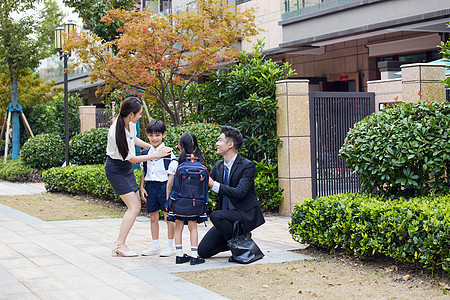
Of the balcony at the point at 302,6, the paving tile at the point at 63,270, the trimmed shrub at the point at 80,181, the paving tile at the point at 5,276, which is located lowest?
the paving tile at the point at 63,270

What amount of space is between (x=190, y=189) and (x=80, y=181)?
8827mm

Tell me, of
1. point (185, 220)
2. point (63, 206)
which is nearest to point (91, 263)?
point (185, 220)

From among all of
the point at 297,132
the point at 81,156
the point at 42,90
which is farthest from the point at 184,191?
the point at 42,90

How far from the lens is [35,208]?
13148mm

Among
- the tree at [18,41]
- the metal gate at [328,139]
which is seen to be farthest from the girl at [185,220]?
the tree at [18,41]

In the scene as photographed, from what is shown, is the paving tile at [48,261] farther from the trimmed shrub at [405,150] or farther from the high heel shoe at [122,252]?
the trimmed shrub at [405,150]

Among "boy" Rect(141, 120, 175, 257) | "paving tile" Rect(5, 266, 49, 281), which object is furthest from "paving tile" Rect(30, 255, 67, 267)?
"boy" Rect(141, 120, 175, 257)

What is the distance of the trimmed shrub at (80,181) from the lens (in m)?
13.9

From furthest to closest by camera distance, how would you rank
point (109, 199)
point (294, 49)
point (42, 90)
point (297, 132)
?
point (42, 90)
point (294, 49)
point (109, 199)
point (297, 132)

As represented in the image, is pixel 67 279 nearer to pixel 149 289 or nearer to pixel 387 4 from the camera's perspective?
pixel 149 289

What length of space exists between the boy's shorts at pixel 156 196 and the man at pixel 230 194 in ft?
2.71

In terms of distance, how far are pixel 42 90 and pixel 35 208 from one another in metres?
20.2

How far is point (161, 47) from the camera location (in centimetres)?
1348

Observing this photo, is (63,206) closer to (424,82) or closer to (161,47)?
(161,47)
